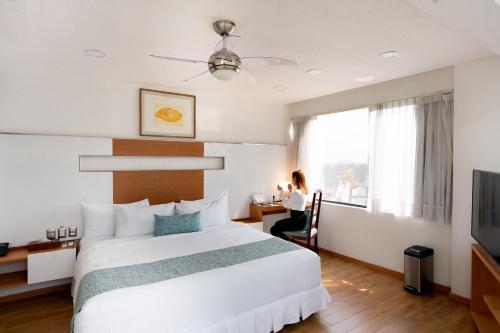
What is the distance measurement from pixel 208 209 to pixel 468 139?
9.95 ft

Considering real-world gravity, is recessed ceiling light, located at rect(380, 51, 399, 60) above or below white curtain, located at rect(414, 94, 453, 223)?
above

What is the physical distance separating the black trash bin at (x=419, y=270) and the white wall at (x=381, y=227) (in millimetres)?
92

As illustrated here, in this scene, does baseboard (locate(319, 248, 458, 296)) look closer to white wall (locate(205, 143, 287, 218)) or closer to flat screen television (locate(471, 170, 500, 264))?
flat screen television (locate(471, 170, 500, 264))

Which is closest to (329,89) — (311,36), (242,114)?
(242,114)

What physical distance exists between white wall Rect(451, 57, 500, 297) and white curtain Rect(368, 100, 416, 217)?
1.60 ft

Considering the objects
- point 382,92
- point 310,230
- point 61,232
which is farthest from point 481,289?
point 61,232

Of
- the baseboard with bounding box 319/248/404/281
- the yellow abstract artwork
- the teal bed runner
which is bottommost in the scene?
the baseboard with bounding box 319/248/404/281

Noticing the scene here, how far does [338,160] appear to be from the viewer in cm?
445

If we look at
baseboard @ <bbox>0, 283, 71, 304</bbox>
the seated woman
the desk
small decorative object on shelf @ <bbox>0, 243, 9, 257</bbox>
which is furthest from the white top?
small decorative object on shelf @ <bbox>0, 243, 9, 257</bbox>

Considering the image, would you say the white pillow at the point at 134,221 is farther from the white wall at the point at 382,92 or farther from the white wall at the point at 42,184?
the white wall at the point at 382,92

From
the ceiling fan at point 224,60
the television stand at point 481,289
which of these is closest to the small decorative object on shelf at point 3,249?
the ceiling fan at point 224,60

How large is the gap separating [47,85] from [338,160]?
3998 mm

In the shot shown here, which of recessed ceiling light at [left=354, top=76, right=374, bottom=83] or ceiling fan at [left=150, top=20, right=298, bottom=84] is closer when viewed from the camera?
ceiling fan at [left=150, top=20, right=298, bottom=84]

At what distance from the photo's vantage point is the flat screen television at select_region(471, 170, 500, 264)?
2115mm
